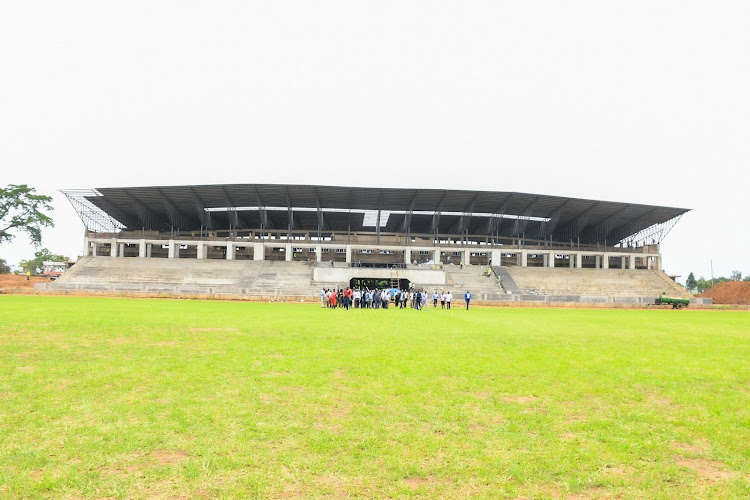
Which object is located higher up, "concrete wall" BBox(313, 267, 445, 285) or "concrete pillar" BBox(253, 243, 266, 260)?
"concrete pillar" BBox(253, 243, 266, 260)

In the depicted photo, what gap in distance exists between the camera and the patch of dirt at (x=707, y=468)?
459 centimetres

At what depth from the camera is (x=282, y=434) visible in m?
5.50

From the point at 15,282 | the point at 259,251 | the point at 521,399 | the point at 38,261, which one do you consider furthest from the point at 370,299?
the point at 38,261

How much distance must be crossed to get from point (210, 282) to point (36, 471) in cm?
5293

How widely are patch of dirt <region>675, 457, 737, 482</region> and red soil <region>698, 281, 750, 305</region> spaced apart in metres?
75.0

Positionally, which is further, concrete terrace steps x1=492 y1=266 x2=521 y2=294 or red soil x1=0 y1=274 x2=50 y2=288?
red soil x1=0 y1=274 x2=50 y2=288

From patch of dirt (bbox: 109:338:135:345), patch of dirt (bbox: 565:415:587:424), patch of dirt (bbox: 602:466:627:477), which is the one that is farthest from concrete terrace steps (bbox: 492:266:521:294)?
patch of dirt (bbox: 602:466:627:477)

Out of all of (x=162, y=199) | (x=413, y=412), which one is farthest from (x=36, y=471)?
(x=162, y=199)

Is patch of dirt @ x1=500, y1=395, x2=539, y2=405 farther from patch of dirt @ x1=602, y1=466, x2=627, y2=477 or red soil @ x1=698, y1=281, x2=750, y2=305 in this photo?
red soil @ x1=698, y1=281, x2=750, y2=305

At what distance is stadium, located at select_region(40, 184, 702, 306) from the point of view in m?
57.7

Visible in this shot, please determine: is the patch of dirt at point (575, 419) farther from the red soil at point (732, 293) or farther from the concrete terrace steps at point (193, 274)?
the red soil at point (732, 293)

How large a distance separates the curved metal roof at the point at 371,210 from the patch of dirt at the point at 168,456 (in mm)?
58110

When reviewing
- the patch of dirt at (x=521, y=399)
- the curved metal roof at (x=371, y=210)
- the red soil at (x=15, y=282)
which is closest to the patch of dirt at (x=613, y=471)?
the patch of dirt at (x=521, y=399)

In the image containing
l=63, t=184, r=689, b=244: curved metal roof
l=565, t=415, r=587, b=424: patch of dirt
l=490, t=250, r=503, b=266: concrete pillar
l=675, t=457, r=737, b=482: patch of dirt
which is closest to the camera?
l=675, t=457, r=737, b=482: patch of dirt
